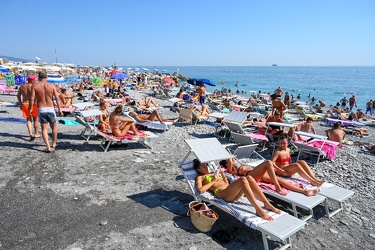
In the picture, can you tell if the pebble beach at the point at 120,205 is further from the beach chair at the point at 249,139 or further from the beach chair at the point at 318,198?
the beach chair at the point at 249,139

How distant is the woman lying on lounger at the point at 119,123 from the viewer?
263 inches

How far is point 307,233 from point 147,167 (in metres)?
3.41

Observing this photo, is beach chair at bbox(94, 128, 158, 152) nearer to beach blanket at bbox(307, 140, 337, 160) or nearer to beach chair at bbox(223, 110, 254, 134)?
beach chair at bbox(223, 110, 254, 134)

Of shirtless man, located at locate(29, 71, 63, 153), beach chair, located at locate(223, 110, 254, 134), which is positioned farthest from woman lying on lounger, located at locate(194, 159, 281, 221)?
beach chair, located at locate(223, 110, 254, 134)

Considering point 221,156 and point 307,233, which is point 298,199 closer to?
point 307,233

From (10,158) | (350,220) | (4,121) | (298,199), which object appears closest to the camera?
(298,199)

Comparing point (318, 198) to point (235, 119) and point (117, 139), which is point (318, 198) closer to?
point (117, 139)

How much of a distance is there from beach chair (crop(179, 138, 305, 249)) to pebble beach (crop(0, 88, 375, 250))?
0.32 meters

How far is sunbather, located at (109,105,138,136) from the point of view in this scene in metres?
6.67

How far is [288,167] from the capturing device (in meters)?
4.60

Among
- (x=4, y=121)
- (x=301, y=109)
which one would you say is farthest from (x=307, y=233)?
(x=301, y=109)

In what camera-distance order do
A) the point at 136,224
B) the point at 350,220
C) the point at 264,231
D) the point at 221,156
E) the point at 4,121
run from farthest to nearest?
the point at 4,121, the point at 221,156, the point at 350,220, the point at 136,224, the point at 264,231

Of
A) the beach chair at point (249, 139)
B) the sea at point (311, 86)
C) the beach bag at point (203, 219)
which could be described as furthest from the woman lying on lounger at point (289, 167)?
the sea at point (311, 86)

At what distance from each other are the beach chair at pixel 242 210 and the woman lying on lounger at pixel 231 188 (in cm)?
8
